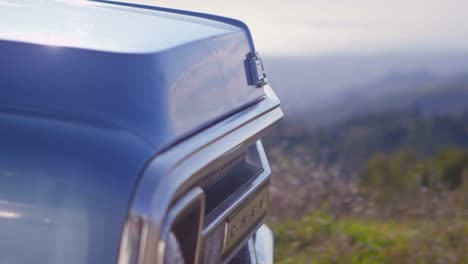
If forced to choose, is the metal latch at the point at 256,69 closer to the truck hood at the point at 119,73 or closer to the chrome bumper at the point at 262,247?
the truck hood at the point at 119,73

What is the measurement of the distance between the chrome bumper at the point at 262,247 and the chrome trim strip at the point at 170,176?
59 centimetres

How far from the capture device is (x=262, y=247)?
285 centimetres

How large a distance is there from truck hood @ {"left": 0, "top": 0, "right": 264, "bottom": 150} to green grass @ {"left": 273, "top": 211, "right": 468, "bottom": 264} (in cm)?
211

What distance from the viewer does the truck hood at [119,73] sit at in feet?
5.96

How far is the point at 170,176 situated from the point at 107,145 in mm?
160

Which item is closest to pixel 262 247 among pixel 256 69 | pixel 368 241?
pixel 256 69

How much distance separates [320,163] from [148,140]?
4.03 metres

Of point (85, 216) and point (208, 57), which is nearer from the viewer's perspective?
point (85, 216)

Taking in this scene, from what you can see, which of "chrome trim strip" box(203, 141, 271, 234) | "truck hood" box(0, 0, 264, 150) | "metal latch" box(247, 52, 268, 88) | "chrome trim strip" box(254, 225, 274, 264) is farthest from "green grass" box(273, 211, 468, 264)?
"truck hood" box(0, 0, 264, 150)

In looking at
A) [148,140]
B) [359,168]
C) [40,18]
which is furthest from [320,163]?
[148,140]

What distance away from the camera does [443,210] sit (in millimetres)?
4992

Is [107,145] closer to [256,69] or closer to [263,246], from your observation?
[256,69]

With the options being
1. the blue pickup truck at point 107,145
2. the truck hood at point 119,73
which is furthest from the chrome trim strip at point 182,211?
the truck hood at point 119,73

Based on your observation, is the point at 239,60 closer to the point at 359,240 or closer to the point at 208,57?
the point at 208,57
